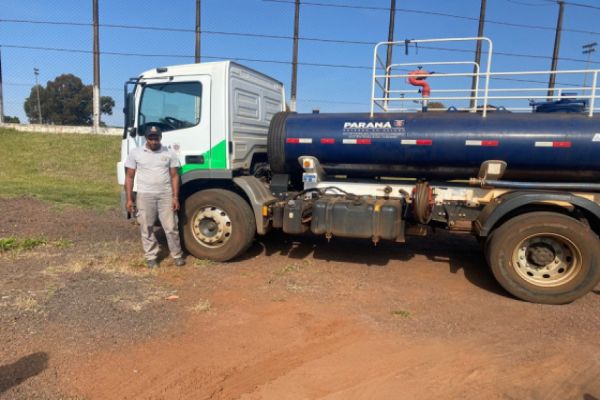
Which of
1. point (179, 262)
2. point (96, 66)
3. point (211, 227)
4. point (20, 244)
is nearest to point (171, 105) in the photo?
point (211, 227)

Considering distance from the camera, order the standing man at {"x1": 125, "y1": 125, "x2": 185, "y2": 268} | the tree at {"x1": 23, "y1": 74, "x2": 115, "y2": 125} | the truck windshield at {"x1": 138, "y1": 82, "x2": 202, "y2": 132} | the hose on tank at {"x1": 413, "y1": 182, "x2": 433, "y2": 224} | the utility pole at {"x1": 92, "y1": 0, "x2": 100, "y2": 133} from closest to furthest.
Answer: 1. the hose on tank at {"x1": 413, "y1": 182, "x2": 433, "y2": 224}
2. the standing man at {"x1": 125, "y1": 125, "x2": 185, "y2": 268}
3. the truck windshield at {"x1": 138, "y1": 82, "x2": 202, "y2": 132}
4. the utility pole at {"x1": 92, "y1": 0, "x2": 100, "y2": 133}
5. the tree at {"x1": 23, "y1": 74, "x2": 115, "y2": 125}

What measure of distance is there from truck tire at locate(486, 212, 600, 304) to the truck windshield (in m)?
4.05

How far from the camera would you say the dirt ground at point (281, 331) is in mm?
3012

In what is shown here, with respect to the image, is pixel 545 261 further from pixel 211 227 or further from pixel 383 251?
pixel 211 227

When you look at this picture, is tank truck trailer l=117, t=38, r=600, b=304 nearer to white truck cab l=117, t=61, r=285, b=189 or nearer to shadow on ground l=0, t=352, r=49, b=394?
white truck cab l=117, t=61, r=285, b=189

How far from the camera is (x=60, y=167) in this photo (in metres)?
17.0

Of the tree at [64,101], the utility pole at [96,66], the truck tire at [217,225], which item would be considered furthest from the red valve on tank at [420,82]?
the tree at [64,101]

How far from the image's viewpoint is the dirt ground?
119 inches

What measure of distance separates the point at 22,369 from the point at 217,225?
3.02 metres

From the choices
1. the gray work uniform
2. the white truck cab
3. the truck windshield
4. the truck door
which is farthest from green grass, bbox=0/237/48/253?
the truck windshield

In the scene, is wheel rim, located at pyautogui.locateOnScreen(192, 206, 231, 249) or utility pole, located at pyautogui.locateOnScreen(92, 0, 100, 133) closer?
wheel rim, located at pyautogui.locateOnScreen(192, 206, 231, 249)

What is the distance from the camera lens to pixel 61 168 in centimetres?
1697

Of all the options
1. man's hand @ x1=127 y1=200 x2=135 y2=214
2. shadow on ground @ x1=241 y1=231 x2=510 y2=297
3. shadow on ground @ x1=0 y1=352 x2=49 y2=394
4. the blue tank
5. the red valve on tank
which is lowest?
shadow on ground @ x1=0 y1=352 x2=49 y2=394

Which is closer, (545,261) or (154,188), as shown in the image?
(545,261)
